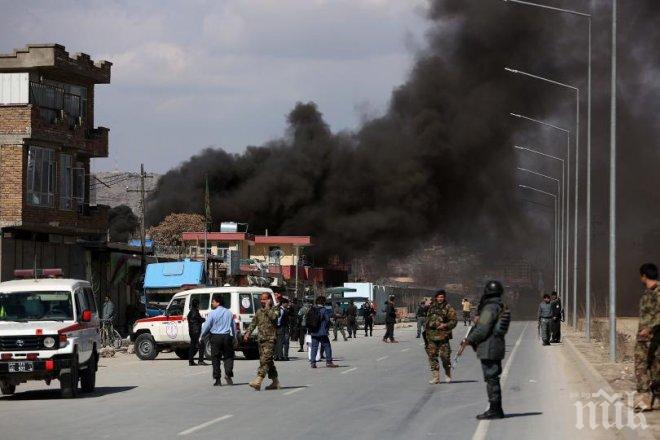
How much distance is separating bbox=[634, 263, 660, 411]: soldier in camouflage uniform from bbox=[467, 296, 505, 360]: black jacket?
163 cm

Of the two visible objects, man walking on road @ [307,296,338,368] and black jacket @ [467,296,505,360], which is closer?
black jacket @ [467,296,505,360]

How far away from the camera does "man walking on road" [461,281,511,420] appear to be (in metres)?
14.7

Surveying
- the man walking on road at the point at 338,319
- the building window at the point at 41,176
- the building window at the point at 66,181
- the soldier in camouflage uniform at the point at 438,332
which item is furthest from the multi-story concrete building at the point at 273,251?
the soldier in camouflage uniform at the point at 438,332

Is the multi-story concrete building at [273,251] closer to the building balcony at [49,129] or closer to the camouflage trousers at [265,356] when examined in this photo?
the building balcony at [49,129]

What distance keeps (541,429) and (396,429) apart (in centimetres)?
165

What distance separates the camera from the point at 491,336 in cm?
1479

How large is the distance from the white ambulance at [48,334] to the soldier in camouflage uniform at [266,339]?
2733 mm

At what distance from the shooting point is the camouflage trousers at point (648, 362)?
562 inches

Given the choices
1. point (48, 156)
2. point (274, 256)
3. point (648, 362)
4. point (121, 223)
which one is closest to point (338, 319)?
point (48, 156)

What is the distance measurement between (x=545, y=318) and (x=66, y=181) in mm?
18661

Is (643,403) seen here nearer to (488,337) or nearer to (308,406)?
(488,337)

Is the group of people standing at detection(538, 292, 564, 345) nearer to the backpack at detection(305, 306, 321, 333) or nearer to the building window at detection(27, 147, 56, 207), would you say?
the backpack at detection(305, 306, 321, 333)

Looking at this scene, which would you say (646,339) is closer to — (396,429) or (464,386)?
(396,429)

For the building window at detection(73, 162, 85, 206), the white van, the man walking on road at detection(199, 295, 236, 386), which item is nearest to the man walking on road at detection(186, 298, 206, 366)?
the white van
